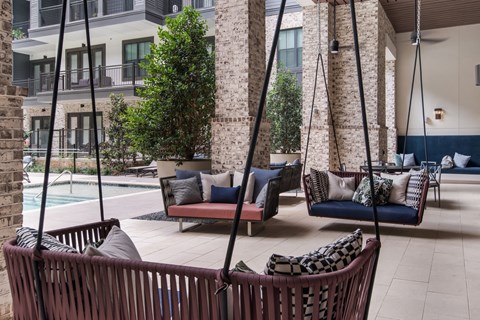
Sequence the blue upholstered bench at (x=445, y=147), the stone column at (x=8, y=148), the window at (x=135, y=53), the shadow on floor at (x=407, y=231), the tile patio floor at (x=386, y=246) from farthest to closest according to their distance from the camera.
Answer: the window at (x=135, y=53), the blue upholstered bench at (x=445, y=147), the shadow on floor at (x=407, y=231), the tile patio floor at (x=386, y=246), the stone column at (x=8, y=148)

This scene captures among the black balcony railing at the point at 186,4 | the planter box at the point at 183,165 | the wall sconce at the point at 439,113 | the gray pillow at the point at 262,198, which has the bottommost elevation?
the gray pillow at the point at 262,198

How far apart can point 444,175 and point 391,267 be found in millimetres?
10323

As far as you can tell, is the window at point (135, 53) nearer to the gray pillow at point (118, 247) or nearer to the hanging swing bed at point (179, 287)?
the gray pillow at point (118, 247)

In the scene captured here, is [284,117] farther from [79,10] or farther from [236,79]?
[79,10]

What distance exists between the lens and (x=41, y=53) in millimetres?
18922

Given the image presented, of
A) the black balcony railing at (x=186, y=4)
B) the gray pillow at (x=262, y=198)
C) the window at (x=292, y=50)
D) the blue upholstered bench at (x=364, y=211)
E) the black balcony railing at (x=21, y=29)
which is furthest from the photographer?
the black balcony railing at (x=21, y=29)

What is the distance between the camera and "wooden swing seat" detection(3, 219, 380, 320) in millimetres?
1436

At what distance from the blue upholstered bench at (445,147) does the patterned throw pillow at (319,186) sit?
8799mm

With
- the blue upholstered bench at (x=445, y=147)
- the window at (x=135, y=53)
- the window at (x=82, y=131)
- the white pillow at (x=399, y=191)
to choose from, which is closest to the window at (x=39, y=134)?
the window at (x=82, y=131)

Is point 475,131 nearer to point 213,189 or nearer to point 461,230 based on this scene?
point 461,230

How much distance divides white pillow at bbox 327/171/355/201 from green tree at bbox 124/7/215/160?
14.0 ft

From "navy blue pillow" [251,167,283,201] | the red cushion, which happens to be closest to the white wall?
"navy blue pillow" [251,167,283,201]

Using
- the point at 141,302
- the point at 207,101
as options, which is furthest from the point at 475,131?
the point at 141,302

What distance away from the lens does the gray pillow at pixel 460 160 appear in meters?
13.6
